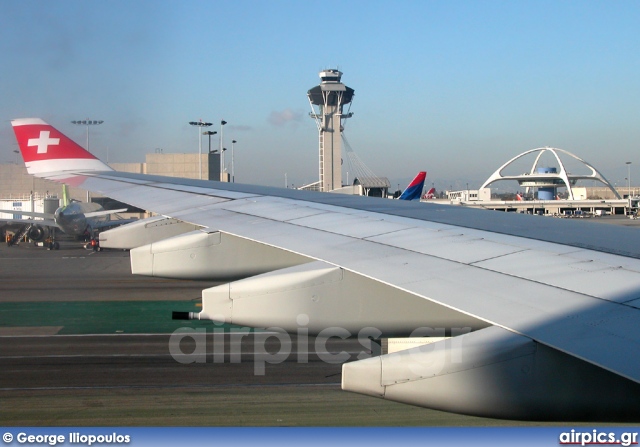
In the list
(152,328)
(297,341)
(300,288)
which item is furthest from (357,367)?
(152,328)

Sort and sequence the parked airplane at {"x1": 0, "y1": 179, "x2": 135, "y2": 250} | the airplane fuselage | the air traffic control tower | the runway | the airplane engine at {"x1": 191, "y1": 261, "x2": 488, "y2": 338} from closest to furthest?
the airplane engine at {"x1": 191, "y1": 261, "x2": 488, "y2": 338}
the runway
the airplane fuselage
the parked airplane at {"x1": 0, "y1": 179, "x2": 135, "y2": 250}
the air traffic control tower

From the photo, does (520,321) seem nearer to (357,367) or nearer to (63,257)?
(357,367)

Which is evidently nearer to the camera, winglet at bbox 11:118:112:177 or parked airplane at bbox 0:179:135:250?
winglet at bbox 11:118:112:177

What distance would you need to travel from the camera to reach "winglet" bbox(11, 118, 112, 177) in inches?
413

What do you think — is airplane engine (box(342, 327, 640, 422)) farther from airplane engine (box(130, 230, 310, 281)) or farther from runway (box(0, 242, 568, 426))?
runway (box(0, 242, 568, 426))

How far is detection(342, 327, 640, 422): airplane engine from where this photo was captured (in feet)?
10.3

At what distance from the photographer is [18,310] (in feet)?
63.8

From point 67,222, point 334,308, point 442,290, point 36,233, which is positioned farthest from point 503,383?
point 36,233

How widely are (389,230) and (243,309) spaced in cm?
158

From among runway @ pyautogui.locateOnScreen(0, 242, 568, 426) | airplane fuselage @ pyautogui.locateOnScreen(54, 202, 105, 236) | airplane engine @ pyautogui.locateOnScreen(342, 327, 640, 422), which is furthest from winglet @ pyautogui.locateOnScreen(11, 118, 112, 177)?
airplane fuselage @ pyautogui.locateOnScreen(54, 202, 105, 236)

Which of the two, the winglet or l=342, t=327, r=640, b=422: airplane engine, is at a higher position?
the winglet

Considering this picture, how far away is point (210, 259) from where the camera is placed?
611 centimetres

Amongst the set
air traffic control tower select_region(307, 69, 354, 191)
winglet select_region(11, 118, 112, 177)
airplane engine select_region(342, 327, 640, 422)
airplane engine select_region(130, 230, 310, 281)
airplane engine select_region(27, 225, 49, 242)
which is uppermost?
air traffic control tower select_region(307, 69, 354, 191)

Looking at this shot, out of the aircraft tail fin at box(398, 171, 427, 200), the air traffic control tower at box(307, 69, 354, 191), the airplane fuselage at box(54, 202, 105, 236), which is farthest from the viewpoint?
the air traffic control tower at box(307, 69, 354, 191)
